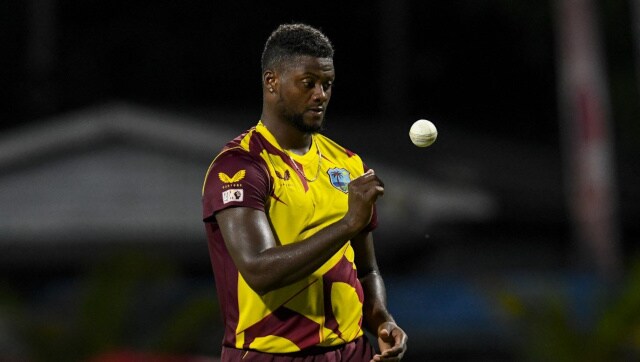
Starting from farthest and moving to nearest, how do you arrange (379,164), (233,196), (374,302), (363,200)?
(379,164) → (374,302) → (233,196) → (363,200)

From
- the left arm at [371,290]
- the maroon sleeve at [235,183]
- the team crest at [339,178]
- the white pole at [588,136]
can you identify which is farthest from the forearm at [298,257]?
the white pole at [588,136]

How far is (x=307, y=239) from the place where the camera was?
5.60 metres

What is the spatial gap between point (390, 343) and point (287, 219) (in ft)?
2.47

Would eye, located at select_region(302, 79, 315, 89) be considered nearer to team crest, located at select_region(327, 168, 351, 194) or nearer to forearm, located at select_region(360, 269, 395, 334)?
team crest, located at select_region(327, 168, 351, 194)

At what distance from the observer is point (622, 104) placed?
25.2 metres

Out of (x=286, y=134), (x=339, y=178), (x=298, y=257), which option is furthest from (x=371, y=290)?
(x=298, y=257)

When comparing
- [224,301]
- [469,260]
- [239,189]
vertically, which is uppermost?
[239,189]

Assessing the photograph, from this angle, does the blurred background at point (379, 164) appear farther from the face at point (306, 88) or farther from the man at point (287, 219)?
the face at point (306, 88)

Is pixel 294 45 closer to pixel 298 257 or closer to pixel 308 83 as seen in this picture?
pixel 308 83

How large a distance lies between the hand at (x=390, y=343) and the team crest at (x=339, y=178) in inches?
25.3

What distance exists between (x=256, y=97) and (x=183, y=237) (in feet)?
29.2

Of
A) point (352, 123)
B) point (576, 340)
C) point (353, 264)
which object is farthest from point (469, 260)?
point (353, 264)

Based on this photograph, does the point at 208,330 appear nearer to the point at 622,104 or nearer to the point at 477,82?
the point at 622,104

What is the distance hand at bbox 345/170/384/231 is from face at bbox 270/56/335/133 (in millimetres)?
521
